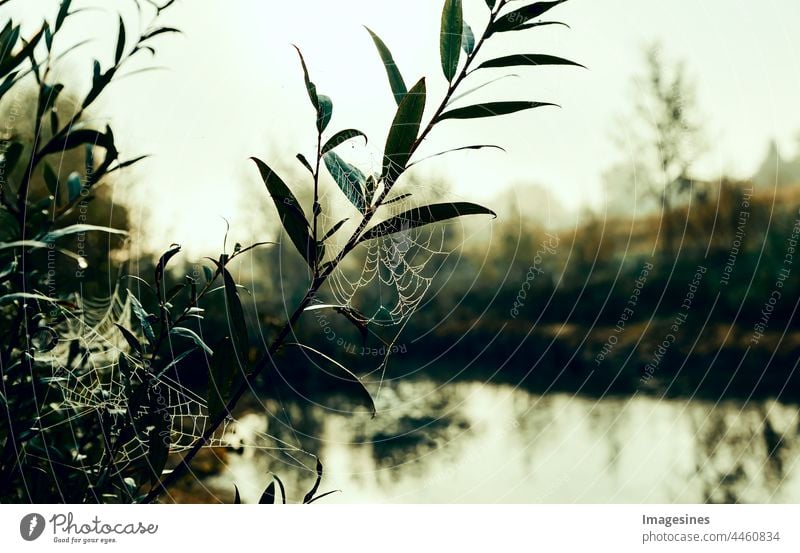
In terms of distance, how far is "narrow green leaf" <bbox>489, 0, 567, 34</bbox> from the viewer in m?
0.40

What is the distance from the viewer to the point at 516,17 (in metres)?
0.41

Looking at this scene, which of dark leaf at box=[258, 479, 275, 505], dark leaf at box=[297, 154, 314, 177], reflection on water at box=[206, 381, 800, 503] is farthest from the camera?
reflection on water at box=[206, 381, 800, 503]

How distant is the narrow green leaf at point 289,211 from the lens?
1.34ft

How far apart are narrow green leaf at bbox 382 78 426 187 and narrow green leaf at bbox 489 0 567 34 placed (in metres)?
0.06

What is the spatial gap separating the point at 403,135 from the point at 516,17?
98 millimetres

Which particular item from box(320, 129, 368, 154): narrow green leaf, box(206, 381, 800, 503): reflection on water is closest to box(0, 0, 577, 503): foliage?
box(320, 129, 368, 154): narrow green leaf

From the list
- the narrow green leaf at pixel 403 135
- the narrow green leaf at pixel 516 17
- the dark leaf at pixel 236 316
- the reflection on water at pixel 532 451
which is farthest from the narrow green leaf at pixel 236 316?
the reflection on water at pixel 532 451

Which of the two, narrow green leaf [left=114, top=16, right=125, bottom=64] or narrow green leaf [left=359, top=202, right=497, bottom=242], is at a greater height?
narrow green leaf [left=114, top=16, right=125, bottom=64]

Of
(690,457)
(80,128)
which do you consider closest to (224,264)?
(80,128)

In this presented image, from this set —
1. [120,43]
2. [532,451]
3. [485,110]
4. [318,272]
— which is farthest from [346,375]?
[532,451]

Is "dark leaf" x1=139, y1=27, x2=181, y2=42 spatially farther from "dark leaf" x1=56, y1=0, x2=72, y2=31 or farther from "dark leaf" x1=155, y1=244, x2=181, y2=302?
"dark leaf" x1=155, y1=244, x2=181, y2=302

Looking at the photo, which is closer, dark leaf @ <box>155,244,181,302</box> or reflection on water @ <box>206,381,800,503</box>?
dark leaf @ <box>155,244,181,302</box>

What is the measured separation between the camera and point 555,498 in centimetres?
277

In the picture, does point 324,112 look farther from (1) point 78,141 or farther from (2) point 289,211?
(1) point 78,141
